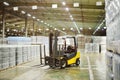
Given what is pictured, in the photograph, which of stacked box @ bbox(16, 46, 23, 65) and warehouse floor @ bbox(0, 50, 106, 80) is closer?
warehouse floor @ bbox(0, 50, 106, 80)

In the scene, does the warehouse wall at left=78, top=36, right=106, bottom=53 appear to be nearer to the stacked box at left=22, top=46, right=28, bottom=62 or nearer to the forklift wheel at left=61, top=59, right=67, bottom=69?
the stacked box at left=22, top=46, right=28, bottom=62

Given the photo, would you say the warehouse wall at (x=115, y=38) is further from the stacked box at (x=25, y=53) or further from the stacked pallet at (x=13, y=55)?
the stacked box at (x=25, y=53)

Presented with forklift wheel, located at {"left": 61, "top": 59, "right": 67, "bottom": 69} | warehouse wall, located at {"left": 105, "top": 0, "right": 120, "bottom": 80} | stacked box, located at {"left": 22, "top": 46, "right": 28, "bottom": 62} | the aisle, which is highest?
warehouse wall, located at {"left": 105, "top": 0, "right": 120, "bottom": 80}

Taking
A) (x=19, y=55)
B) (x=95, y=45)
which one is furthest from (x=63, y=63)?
(x=95, y=45)

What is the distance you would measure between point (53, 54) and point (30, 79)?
3.85 m

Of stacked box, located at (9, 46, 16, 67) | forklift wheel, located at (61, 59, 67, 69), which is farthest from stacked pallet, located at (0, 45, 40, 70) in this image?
forklift wheel, located at (61, 59, 67, 69)

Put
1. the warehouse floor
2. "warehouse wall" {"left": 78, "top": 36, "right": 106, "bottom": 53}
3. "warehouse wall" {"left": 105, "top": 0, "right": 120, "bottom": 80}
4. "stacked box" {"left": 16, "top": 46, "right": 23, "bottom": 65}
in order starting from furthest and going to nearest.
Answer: "warehouse wall" {"left": 78, "top": 36, "right": 106, "bottom": 53}, "stacked box" {"left": 16, "top": 46, "right": 23, "bottom": 65}, the warehouse floor, "warehouse wall" {"left": 105, "top": 0, "right": 120, "bottom": 80}

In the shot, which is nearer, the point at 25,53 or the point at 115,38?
the point at 115,38

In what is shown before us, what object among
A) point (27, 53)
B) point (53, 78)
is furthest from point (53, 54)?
point (27, 53)

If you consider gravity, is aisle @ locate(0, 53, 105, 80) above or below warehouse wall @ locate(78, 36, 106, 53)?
below

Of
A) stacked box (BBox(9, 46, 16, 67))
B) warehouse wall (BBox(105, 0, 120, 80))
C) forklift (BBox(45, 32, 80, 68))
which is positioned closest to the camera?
warehouse wall (BBox(105, 0, 120, 80))

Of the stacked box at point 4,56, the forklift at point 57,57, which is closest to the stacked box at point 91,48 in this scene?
the forklift at point 57,57

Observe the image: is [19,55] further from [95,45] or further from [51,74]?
[95,45]

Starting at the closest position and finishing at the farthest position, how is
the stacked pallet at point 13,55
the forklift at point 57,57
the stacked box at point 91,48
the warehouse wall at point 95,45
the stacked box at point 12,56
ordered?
the stacked pallet at point 13,55, the forklift at point 57,57, the stacked box at point 12,56, the warehouse wall at point 95,45, the stacked box at point 91,48
